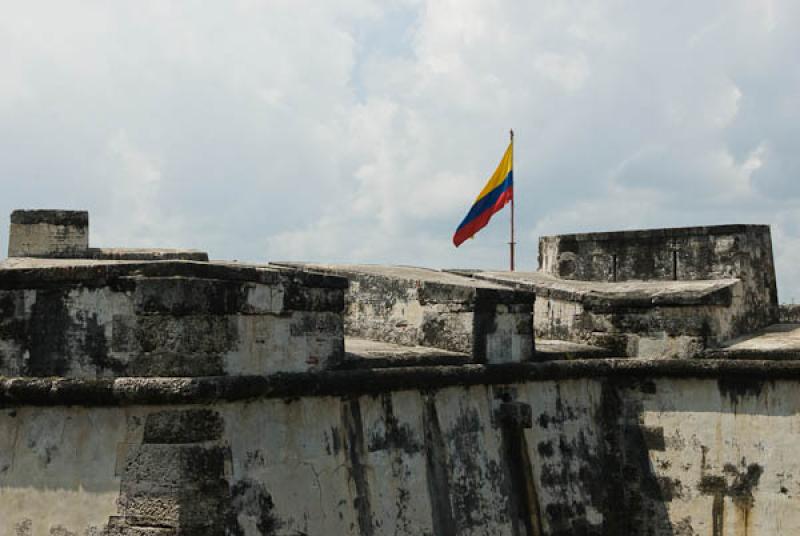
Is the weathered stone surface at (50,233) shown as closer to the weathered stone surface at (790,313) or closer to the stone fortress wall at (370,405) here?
the stone fortress wall at (370,405)

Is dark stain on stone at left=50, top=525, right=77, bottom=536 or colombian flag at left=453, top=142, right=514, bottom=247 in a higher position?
colombian flag at left=453, top=142, right=514, bottom=247

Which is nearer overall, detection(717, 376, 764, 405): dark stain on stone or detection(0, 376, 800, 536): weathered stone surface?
detection(0, 376, 800, 536): weathered stone surface

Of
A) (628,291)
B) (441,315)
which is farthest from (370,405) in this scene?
(628,291)

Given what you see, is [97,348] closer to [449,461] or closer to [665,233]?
[449,461]

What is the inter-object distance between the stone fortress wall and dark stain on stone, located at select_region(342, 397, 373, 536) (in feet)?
0.05

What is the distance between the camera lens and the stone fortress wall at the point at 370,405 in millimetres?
6809

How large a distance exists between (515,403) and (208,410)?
3.76 m

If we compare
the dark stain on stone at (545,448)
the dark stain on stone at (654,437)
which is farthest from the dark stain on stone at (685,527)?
the dark stain on stone at (545,448)

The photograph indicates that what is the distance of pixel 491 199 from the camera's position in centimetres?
1437

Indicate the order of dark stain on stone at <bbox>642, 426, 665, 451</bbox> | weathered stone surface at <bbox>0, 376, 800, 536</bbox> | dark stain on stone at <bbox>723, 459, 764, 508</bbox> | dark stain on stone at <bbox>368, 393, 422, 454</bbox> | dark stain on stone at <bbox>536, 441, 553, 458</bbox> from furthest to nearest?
dark stain on stone at <bbox>642, 426, 665, 451</bbox>, dark stain on stone at <bbox>723, 459, 764, 508</bbox>, dark stain on stone at <bbox>536, 441, 553, 458</bbox>, dark stain on stone at <bbox>368, 393, 422, 454</bbox>, weathered stone surface at <bbox>0, 376, 800, 536</bbox>

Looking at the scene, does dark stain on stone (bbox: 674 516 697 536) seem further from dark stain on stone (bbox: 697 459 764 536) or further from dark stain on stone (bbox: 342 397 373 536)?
dark stain on stone (bbox: 342 397 373 536)

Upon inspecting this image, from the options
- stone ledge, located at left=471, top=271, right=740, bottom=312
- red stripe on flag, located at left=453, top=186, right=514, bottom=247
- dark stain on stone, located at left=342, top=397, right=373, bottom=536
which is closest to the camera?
dark stain on stone, located at left=342, top=397, right=373, bottom=536

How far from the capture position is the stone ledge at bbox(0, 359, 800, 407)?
6.69 meters

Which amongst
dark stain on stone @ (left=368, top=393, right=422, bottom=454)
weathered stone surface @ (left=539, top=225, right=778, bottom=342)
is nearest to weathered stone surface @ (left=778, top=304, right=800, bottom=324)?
weathered stone surface @ (left=539, top=225, right=778, bottom=342)
